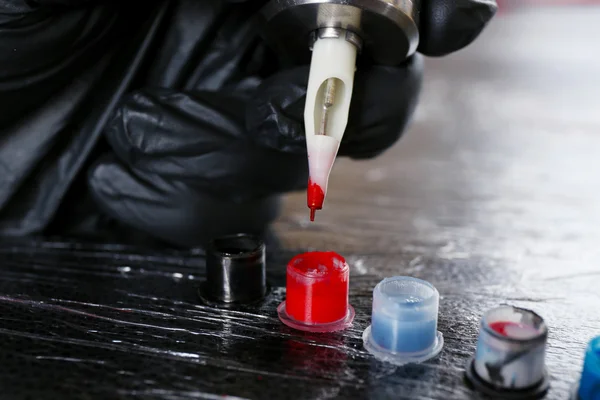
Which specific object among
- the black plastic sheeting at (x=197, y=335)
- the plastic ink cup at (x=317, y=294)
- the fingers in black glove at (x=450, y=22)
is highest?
the fingers in black glove at (x=450, y=22)

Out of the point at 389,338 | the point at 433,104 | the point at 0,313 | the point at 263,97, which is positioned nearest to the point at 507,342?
the point at 389,338

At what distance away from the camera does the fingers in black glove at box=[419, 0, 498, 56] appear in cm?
64

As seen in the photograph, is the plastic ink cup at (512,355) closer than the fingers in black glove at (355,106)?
Yes

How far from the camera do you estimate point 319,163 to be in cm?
57

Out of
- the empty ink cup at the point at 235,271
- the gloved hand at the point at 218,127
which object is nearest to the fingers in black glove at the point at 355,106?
the gloved hand at the point at 218,127

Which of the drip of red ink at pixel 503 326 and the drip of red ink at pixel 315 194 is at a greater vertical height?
the drip of red ink at pixel 315 194

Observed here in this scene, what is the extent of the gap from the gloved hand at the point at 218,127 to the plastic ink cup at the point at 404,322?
229mm

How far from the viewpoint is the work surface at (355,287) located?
0.54 m

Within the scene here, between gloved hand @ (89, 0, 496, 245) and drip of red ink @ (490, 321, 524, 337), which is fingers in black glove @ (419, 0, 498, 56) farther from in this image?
drip of red ink @ (490, 321, 524, 337)

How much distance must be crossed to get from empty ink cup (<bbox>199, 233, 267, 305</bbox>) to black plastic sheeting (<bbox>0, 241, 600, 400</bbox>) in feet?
0.05

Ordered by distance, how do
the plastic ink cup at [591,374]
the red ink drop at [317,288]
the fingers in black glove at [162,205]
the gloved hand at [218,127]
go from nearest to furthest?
the plastic ink cup at [591,374] → the red ink drop at [317,288] → the gloved hand at [218,127] → the fingers in black glove at [162,205]

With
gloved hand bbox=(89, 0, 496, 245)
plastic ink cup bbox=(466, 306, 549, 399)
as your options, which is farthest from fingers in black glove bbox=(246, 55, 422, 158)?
plastic ink cup bbox=(466, 306, 549, 399)

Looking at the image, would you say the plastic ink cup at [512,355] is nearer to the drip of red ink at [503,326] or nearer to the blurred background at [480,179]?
the drip of red ink at [503,326]

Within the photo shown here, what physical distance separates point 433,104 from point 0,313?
1457 millimetres
